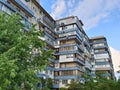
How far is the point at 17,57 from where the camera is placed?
16734 millimetres

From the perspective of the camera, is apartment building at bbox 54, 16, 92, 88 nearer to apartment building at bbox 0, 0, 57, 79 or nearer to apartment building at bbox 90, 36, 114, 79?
apartment building at bbox 0, 0, 57, 79

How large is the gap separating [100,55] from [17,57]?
6340 centimetres

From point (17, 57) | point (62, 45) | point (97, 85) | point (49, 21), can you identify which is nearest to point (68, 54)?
point (62, 45)

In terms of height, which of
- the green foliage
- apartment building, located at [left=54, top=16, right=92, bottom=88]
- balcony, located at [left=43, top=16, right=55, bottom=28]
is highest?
balcony, located at [left=43, top=16, right=55, bottom=28]

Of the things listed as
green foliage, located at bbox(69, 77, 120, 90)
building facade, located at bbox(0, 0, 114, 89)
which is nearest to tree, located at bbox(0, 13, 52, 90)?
green foliage, located at bbox(69, 77, 120, 90)

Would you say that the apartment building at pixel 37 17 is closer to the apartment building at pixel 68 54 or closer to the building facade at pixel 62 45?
the building facade at pixel 62 45

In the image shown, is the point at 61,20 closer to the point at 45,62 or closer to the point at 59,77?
the point at 59,77

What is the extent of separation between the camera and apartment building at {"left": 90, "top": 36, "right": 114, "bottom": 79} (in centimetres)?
7529

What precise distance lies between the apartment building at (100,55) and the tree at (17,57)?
5821cm

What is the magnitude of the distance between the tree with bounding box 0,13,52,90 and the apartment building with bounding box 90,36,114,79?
58213mm

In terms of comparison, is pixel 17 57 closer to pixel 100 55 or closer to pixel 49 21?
pixel 49 21

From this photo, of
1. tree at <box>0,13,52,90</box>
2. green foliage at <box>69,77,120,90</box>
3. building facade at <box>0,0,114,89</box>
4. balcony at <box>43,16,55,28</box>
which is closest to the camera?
tree at <box>0,13,52,90</box>

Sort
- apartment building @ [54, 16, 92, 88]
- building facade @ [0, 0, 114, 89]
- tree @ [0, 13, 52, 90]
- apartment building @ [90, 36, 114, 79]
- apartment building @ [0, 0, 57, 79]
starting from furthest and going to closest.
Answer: apartment building @ [90, 36, 114, 79] < apartment building @ [54, 16, 92, 88] < building facade @ [0, 0, 114, 89] < apartment building @ [0, 0, 57, 79] < tree @ [0, 13, 52, 90]

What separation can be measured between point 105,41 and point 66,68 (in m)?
29.2
